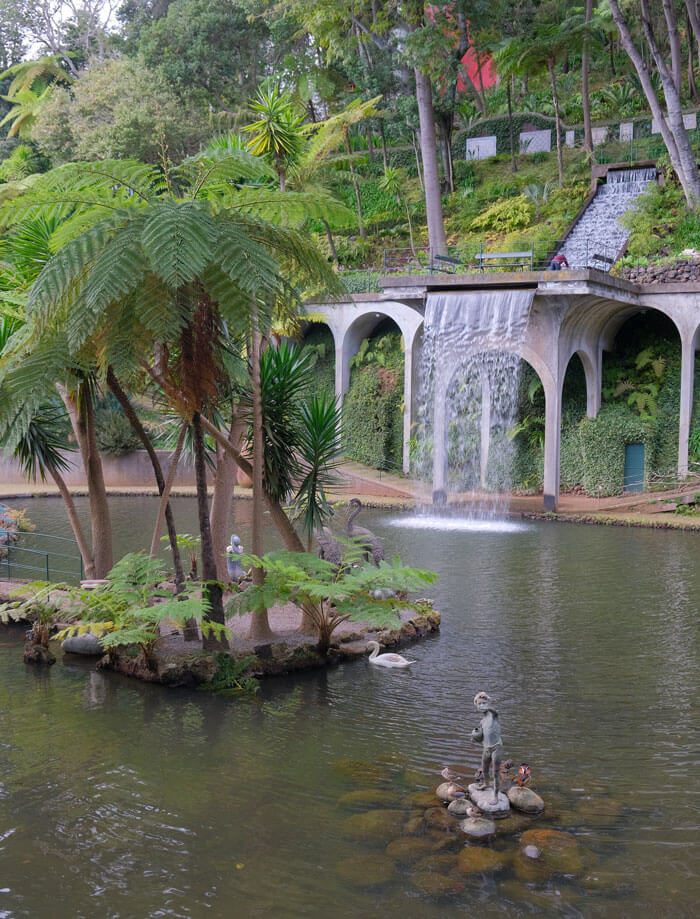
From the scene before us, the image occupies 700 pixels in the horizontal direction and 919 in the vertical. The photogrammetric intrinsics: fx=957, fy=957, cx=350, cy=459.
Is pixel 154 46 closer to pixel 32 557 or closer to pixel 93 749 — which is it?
pixel 32 557

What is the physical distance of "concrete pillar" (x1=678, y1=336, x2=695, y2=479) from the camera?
Result: 72.6 feet

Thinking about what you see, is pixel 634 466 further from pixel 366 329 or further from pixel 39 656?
pixel 39 656

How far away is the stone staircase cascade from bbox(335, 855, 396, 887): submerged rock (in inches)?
831

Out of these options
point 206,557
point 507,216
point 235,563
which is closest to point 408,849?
point 206,557

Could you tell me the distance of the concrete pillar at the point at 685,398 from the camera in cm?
2212

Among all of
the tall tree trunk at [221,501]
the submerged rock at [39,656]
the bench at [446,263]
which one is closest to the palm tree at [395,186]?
the bench at [446,263]

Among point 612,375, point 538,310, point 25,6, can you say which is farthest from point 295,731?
point 25,6

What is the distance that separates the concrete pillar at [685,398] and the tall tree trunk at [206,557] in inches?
613

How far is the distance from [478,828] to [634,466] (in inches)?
756

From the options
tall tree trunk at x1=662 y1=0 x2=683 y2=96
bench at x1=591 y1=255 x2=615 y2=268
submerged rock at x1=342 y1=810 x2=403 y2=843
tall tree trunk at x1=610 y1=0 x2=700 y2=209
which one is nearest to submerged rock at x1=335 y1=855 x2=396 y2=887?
submerged rock at x1=342 y1=810 x2=403 y2=843

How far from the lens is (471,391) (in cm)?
2414

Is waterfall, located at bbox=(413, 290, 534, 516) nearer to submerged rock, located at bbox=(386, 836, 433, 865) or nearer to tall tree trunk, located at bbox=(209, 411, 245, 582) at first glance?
tall tree trunk, located at bbox=(209, 411, 245, 582)

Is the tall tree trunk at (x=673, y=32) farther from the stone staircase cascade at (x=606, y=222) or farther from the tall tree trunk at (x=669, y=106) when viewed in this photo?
the stone staircase cascade at (x=606, y=222)

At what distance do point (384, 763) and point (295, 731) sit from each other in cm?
106
